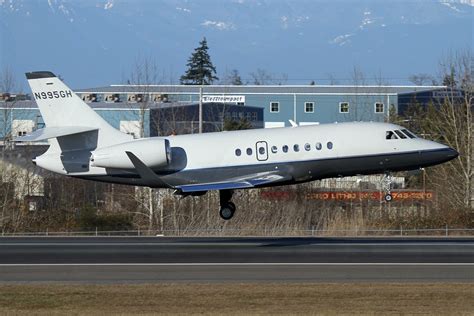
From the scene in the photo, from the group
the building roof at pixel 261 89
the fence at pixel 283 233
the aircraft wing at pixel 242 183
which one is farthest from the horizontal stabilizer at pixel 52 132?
the building roof at pixel 261 89

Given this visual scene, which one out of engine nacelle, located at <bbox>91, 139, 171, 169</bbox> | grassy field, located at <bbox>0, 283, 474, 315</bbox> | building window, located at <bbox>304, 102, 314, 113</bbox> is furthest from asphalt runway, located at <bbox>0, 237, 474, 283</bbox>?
building window, located at <bbox>304, 102, 314, 113</bbox>

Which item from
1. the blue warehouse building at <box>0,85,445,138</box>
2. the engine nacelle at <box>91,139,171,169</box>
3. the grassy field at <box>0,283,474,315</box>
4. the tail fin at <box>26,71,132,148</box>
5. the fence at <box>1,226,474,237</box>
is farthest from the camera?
the blue warehouse building at <box>0,85,445,138</box>

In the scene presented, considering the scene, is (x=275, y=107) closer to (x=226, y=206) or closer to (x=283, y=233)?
(x=283, y=233)

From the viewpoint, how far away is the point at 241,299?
2166cm

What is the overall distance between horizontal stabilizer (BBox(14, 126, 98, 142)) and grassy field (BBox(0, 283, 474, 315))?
40.0 feet

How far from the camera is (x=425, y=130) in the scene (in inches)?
2500

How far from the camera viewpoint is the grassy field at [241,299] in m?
20.2

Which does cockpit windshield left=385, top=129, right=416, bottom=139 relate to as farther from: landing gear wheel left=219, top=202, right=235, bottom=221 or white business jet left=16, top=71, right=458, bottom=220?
landing gear wheel left=219, top=202, right=235, bottom=221

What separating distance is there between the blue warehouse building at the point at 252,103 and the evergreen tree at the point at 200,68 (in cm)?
3725

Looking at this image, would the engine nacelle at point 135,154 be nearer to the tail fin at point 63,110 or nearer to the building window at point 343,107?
the tail fin at point 63,110

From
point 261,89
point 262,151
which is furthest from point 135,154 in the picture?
point 261,89

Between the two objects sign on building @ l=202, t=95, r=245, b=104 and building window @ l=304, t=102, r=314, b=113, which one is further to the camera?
building window @ l=304, t=102, r=314, b=113

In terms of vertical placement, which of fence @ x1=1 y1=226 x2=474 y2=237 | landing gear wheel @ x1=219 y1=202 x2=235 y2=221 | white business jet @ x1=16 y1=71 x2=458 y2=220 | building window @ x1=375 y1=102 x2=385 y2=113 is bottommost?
fence @ x1=1 y1=226 x2=474 y2=237

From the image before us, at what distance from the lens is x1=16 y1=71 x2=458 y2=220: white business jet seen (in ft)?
118
